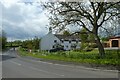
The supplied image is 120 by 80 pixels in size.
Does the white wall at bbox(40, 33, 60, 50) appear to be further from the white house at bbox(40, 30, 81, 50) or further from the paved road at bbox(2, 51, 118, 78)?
the paved road at bbox(2, 51, 118, 78)

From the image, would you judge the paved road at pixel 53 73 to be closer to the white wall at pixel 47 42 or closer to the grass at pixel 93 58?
the grass at pixel 93 58

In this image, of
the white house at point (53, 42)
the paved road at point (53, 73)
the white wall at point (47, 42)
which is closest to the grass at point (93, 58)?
the paved road at point (53, 73)

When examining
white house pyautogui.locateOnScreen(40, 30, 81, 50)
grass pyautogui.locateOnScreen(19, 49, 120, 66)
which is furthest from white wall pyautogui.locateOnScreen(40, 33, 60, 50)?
grass pyautogui.locateOnScreen(19, 49, 120, 66)

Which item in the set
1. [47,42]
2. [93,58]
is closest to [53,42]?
[47,42]

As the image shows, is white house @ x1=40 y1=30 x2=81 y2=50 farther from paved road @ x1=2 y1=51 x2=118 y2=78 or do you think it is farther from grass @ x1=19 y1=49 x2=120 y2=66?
paved road @ x1=2 y1=51 x2=118 y2=78

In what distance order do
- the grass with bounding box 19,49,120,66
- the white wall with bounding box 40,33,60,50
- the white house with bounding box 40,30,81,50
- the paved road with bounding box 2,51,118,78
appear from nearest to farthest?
the paved road with bounding box 2,51,118,78, the grass with bounding box 19,49,120,66, the white house with bounding box 40,30,81,50, the white wall with bounding box 40,33,60,50

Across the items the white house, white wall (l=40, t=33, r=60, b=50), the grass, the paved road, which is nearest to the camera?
the paved road

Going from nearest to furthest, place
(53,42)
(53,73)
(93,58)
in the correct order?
1. (53,73)
2. (93,58)
3. (53,42)

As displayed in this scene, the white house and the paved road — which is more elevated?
the white house

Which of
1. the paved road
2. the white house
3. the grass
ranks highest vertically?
the white house

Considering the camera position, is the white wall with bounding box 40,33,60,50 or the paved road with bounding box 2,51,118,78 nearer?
the paved road with bounding box 2,51,118,78

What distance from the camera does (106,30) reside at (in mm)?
33969

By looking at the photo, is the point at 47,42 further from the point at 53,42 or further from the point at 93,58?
the point at 93,58

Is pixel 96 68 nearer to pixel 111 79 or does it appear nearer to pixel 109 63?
pixel 109 63
